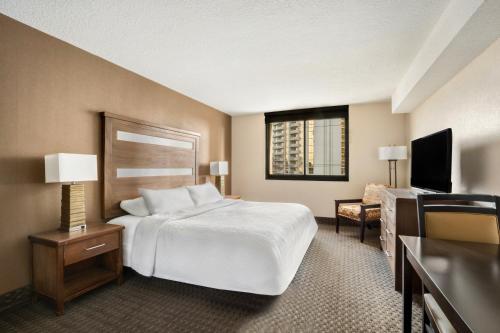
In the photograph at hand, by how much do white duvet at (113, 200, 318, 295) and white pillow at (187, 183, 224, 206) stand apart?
0.86 meters

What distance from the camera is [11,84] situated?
86.0 inches

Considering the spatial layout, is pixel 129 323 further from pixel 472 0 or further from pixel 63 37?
pixel 472 0

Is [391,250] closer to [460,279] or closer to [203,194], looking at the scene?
[460,279]

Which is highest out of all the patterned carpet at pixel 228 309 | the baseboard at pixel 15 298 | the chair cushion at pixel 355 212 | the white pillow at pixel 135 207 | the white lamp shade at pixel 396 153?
the white lamp shade at pixel 396 153

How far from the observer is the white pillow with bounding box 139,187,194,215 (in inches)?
120

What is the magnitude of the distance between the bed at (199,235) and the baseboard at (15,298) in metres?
0.81

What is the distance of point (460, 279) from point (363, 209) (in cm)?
302

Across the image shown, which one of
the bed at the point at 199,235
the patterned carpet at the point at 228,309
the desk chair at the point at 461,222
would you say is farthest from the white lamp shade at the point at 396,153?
the desk chair at the point at 461,222

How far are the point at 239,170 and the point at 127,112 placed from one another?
317 centimetres

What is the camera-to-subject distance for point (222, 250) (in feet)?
7.29

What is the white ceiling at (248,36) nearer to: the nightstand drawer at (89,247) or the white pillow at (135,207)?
the white pillow at (135,207)

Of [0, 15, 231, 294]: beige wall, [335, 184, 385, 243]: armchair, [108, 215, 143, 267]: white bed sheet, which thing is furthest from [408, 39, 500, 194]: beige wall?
[0, 15, 231, 294]: beige wall

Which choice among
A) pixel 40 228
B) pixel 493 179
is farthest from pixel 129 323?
pixel 493 179

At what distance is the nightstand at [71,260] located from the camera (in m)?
2.07
